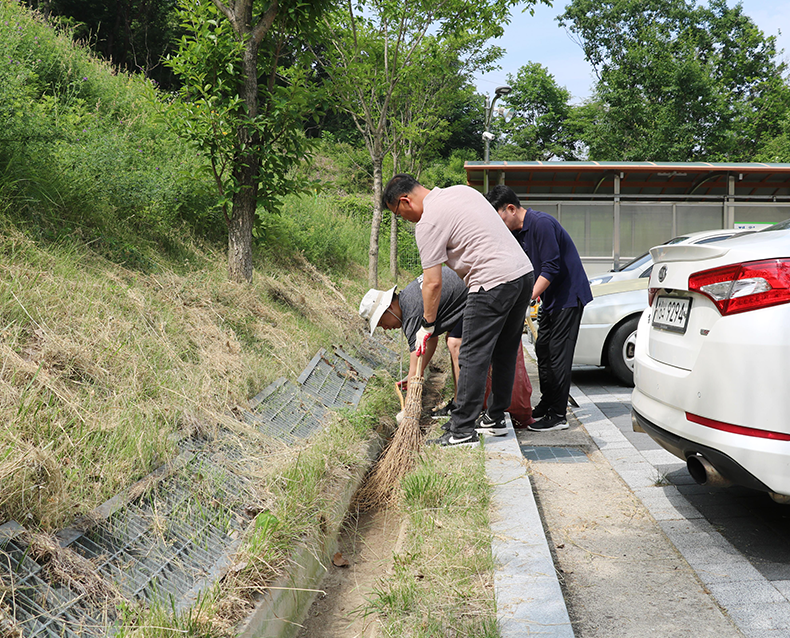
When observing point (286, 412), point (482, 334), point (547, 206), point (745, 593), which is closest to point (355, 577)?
point (286, 412)

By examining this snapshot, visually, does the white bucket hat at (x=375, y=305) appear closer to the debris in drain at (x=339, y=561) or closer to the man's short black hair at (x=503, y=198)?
the man's short black hair at (x=503, y=198)

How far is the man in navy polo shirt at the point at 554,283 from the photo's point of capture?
16.7 ft

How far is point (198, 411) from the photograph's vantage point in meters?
4.04

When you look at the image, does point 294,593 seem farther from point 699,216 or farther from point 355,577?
point 699,216

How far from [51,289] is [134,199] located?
113 inches

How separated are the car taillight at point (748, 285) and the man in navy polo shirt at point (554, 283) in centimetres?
212

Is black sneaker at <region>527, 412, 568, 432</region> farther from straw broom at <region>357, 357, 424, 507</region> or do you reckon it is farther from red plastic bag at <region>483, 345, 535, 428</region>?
straw broom at <region>357, 357, 424, 507</region>

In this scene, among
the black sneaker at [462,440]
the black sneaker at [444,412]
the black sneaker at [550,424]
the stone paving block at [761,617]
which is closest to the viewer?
the stone paving block at [761,617]

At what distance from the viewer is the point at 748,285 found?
9.06 feet

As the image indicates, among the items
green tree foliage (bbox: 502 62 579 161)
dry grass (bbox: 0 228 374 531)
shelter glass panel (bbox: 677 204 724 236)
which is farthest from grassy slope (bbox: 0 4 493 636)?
green tree foliage (bbox: 502 62 579 161)

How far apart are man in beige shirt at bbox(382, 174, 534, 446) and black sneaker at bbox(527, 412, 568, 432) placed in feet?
3.41

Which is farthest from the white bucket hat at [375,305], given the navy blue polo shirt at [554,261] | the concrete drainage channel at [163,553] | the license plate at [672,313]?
the license plate at [672,313]

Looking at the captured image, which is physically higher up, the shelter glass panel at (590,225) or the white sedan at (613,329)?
the shelter glass panel at (590,225)

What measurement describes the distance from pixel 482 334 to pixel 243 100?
4.00m
